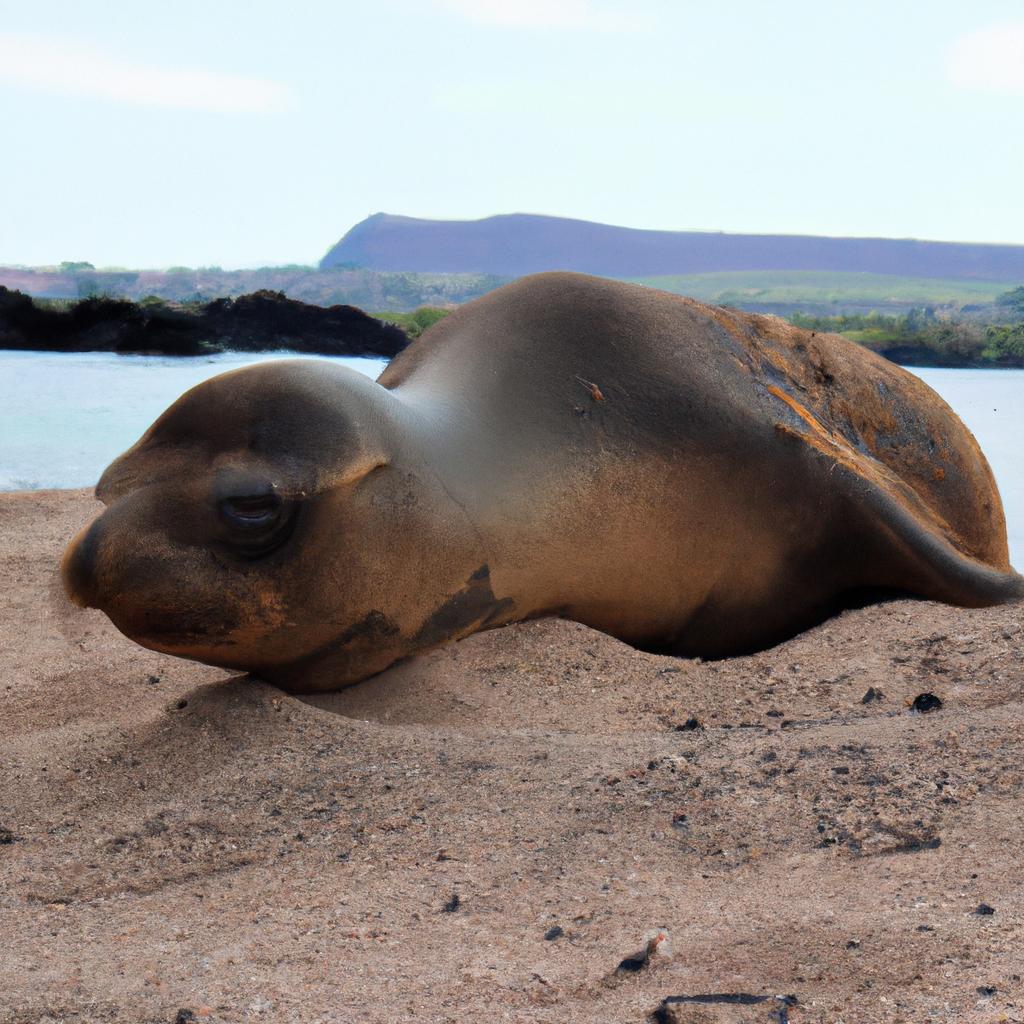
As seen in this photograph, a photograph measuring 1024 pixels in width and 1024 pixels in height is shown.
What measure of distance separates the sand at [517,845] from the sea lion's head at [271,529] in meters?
0.29

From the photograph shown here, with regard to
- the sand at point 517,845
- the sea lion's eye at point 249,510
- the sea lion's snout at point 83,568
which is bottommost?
the sand at point 517,845

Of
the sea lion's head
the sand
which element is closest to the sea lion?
the sea lion's head

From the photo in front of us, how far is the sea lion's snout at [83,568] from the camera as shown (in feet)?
10.6

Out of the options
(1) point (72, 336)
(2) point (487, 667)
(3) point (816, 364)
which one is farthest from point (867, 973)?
(1) point (72, 336)

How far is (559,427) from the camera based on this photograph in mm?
3947

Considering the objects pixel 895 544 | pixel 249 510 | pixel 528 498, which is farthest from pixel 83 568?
pixel 895 544

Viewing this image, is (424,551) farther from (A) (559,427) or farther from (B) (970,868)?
(B) (970,868)

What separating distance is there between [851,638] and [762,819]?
1.98 m

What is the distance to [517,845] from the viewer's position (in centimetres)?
289

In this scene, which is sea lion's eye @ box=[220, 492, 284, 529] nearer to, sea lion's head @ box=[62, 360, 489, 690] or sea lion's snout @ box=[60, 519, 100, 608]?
sea lion's head @ box=[62, 360, 489, 690]

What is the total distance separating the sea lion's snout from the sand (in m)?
0.31

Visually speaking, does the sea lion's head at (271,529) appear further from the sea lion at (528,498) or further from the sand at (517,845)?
the sand at (517,845)

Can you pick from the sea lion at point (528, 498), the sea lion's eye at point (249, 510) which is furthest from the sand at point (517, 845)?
the sea lion's eye at point (249, 510)

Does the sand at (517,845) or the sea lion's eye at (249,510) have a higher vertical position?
the sea lion's eye at (249,510)
